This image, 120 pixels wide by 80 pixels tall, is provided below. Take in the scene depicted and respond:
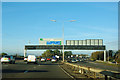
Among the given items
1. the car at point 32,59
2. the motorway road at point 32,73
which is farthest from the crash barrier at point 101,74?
the car at point 32,59

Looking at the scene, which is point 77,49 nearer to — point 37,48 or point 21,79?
point 37,48

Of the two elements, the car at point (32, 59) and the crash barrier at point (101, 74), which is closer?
the crash barrier at point (101, 74)

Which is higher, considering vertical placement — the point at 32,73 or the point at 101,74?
the point at 101,74

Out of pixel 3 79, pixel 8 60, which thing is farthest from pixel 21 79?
pixel 8 60

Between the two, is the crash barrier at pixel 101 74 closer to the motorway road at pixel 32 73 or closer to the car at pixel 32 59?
the motorway road at pixel 32 73

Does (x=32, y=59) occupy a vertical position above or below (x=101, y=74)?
below

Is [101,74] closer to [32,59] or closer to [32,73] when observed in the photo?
[32,73]

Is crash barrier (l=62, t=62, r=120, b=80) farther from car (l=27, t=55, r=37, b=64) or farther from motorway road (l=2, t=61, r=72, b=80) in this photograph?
car (l=27, t=55, r=37, b=64)

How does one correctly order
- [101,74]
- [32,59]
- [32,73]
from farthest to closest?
[32,59]
[32,73]
[101,74]

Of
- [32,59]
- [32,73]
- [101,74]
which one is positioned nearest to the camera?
[101,74]

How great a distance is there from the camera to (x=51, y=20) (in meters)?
49.3

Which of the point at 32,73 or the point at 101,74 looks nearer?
the point at 101,74

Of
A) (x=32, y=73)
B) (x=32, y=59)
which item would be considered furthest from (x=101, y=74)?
(x=32, y=59)

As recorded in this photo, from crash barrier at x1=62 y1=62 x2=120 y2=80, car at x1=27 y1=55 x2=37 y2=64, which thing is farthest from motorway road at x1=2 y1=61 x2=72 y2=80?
car at x1=27 y1=55 x2=37 y2=64
